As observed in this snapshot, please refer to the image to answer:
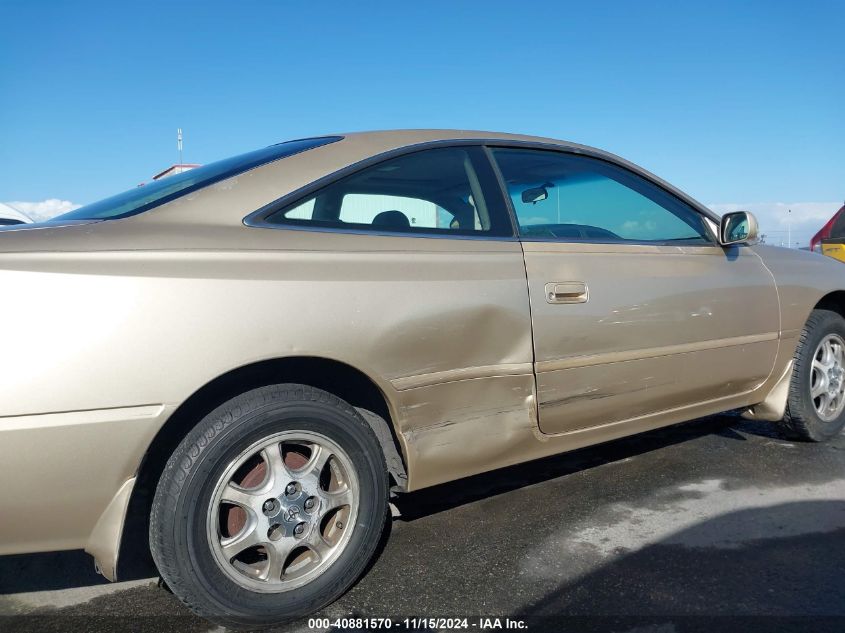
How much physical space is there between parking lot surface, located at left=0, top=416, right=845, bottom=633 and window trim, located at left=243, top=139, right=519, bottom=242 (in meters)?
1.17

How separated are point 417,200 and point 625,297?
0.93m

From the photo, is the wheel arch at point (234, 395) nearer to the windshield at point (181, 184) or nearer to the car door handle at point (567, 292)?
the windshield at point (181, 184)

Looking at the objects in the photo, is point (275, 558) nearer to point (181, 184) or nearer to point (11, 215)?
point (181, 184)

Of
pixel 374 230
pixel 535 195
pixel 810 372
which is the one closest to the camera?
pixel 374 230

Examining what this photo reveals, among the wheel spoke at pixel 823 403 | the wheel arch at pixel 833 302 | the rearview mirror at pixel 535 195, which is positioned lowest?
the wheel spoke at pixel 823 403

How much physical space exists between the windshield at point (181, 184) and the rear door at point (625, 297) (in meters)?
0.84

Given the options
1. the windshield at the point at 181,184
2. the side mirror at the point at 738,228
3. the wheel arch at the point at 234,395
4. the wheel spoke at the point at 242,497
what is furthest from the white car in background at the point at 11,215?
the side mirror at the point at 738,228

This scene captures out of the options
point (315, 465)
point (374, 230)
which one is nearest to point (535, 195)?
point (374, 230)

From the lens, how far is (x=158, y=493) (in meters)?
1.84

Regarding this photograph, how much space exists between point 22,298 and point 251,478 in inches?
31.3

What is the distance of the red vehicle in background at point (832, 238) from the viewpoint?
6.53 meters

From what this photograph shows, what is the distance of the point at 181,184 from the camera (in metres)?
2.34

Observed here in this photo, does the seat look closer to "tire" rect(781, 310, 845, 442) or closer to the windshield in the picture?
the windshield

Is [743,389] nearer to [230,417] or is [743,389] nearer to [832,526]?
[832,526]
